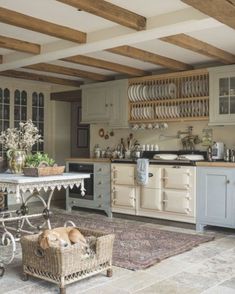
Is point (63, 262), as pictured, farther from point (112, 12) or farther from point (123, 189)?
point (123, 189)

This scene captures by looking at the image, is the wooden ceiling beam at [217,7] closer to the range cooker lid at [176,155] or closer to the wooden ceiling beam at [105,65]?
the range cooker lid at [176,155]

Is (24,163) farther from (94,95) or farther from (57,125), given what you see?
(57,125)

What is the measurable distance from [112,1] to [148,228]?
3112 mm

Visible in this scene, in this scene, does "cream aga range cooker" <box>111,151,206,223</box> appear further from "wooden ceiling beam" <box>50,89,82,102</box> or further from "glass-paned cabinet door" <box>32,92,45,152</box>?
"glass-paned cabinet door" <box>32,92,45,152</box>

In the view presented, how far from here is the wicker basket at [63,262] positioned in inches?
125

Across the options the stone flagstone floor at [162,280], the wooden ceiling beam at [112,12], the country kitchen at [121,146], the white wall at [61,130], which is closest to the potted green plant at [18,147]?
the country kitchen at [121,146]

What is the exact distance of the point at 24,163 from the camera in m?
4.55

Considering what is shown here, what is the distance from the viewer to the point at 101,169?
6.71m

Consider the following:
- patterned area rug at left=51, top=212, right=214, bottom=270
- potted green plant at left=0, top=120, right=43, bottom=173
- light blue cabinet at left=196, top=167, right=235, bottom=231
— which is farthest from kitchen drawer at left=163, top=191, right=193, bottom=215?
potted green plant at left=0, top=120, right=43, bottom=173

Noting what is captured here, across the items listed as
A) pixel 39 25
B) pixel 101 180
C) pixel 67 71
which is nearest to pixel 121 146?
pixel 101 180

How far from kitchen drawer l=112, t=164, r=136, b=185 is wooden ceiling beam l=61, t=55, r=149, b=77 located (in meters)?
1.53

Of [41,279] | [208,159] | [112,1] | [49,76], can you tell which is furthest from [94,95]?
[41,279]

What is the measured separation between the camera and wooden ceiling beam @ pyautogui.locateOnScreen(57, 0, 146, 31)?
353 cm

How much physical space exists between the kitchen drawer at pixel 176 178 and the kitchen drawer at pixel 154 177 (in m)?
0.08
